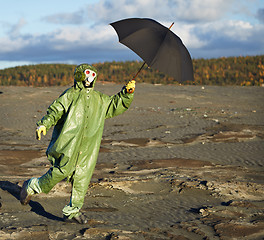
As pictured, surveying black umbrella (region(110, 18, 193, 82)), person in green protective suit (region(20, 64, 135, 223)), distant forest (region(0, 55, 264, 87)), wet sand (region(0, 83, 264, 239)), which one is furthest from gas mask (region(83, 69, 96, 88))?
distant forest (region(0, 55, 264, 87))

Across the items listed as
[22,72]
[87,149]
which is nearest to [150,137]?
[87,149]

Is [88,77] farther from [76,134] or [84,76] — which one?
[76,134]

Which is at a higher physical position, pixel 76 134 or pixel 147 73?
pixel 147 73

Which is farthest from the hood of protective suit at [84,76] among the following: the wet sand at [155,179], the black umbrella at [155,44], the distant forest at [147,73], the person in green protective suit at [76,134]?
the distant forest at [147,73]

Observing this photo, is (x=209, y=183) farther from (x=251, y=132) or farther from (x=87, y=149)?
(x=251, y=132)

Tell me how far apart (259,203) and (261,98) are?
64.0 ft

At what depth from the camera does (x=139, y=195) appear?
22.7 ft

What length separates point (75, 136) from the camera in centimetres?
493

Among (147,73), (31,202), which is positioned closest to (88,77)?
(31,202)

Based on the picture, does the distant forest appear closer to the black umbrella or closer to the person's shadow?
the person's shadow

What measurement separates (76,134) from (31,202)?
1.86 m

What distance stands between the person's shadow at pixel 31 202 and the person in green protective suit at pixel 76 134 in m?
0.51

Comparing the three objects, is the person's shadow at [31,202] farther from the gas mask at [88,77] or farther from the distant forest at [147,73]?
the distant forest at [147,73]

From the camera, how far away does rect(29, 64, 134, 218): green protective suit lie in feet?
16.1
